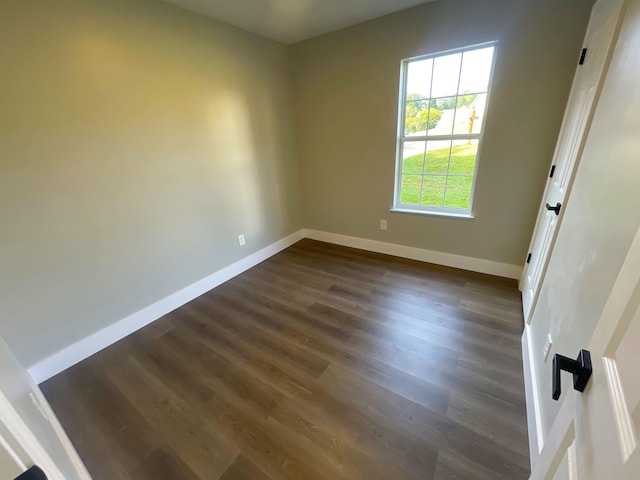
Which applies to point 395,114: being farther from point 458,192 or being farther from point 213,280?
point 213,280

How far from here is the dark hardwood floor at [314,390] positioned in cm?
123

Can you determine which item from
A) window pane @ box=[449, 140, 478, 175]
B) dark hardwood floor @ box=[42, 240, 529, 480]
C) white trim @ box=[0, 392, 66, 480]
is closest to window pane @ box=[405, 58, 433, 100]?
window pane @ box=[449, 140, 478, 175]

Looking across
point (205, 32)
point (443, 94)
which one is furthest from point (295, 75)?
point (443, 94)

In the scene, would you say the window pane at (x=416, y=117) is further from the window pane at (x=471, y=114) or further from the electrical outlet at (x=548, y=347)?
the electrical outlet at (x=548, y=347)

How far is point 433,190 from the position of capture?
280 centimetres

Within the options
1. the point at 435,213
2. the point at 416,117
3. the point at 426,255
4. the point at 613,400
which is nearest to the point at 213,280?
the point at 426,255

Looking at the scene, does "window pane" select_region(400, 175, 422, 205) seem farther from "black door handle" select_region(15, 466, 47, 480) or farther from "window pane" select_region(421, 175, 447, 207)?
"black door handle" select_region(15, 466, 47, 480)

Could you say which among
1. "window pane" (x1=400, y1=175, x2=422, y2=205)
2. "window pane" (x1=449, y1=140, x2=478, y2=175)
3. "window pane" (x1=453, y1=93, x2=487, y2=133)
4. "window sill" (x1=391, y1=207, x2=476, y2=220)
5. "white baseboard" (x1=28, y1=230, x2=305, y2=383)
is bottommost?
"white baseboard" (x1=28, y1=230, x2=305, y2=383)

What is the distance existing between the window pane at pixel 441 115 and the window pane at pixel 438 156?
0.10 metres

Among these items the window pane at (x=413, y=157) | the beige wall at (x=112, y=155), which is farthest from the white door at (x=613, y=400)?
the beige wall at (x=112, y=155)

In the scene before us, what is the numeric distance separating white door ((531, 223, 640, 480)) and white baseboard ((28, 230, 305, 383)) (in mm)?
2638

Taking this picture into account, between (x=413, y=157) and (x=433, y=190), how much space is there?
42cm

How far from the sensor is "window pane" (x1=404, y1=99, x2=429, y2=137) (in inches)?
102

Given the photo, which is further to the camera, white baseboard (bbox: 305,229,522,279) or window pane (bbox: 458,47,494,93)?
white baseboard (bbox: 305,229,522,279)
